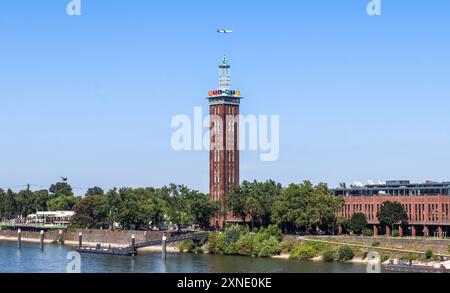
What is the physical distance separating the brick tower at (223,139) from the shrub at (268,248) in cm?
3395

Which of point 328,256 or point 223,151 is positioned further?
point 223,151

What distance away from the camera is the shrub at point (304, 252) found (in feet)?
273

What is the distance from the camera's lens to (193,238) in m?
99.2

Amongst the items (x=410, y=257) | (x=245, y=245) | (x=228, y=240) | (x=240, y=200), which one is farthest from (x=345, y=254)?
(x=240, y=200)

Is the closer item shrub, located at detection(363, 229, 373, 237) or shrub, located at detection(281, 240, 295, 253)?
shrub, located at detection(281, 240, 295, 253)

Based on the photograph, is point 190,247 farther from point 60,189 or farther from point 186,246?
point 60,189

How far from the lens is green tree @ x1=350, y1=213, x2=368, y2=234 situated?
326ft

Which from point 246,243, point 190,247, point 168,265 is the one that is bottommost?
point 168,265

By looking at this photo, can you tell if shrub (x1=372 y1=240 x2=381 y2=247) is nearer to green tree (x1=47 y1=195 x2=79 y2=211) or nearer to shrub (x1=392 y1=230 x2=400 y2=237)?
shrub (x1=392 y1=230 x2=400 y2=237)

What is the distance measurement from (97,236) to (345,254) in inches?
1985

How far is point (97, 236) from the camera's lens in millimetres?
119250

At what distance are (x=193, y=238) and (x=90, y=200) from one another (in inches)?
1419

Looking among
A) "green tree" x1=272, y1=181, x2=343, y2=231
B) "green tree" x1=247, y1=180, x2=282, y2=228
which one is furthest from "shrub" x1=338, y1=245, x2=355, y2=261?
"green tree" x1=247, y1=180, x2=282, y2=228
